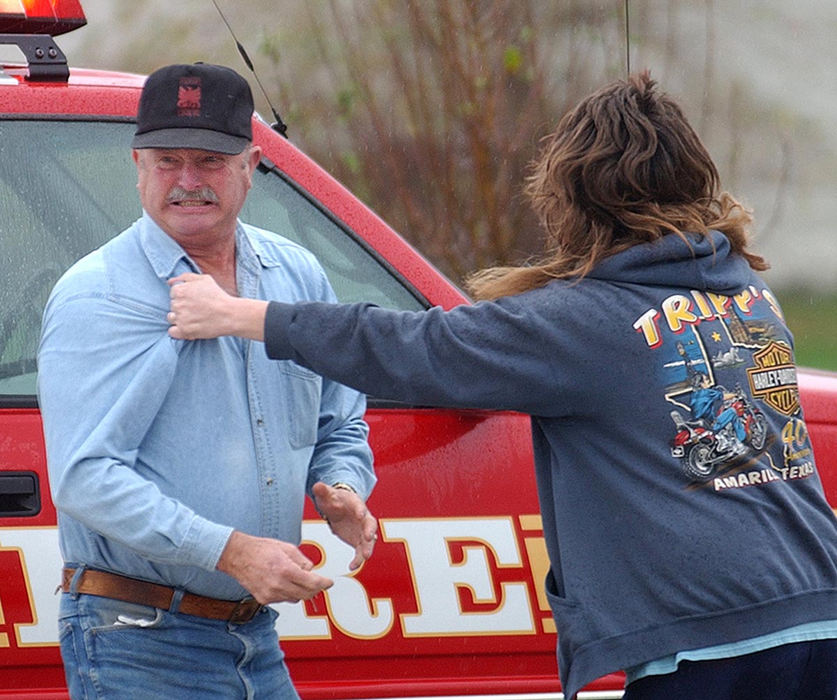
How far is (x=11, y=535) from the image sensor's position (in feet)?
9.56

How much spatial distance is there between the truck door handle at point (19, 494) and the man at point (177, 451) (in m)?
0.49

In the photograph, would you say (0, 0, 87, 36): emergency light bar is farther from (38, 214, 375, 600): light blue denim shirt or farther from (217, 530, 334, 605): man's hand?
(217, 530, 334, 605): man's hand

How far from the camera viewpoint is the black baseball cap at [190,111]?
7.88 feet

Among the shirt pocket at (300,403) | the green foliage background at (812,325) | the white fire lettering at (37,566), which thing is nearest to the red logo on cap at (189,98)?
the shirt pocket at (300,403)

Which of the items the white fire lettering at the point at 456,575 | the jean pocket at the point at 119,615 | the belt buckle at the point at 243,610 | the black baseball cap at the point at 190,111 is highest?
the black baseball cap at the point at 190,111

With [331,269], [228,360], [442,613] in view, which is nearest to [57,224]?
[331,269]

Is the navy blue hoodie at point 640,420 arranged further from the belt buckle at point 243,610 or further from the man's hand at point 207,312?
the belt buckle at point 243,610

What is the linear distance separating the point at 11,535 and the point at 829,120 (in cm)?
1094

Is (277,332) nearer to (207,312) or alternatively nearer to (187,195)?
(207,312)

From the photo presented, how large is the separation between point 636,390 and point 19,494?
1.32 m

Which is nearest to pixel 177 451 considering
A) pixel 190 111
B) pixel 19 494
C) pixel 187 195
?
pixel 187 195

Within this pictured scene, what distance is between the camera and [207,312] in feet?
7.72

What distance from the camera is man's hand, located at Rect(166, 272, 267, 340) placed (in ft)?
7.70


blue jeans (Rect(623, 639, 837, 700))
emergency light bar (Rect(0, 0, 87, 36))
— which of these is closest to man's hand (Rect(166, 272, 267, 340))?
blue jeans (Rect(623, 639, 837, 700))
